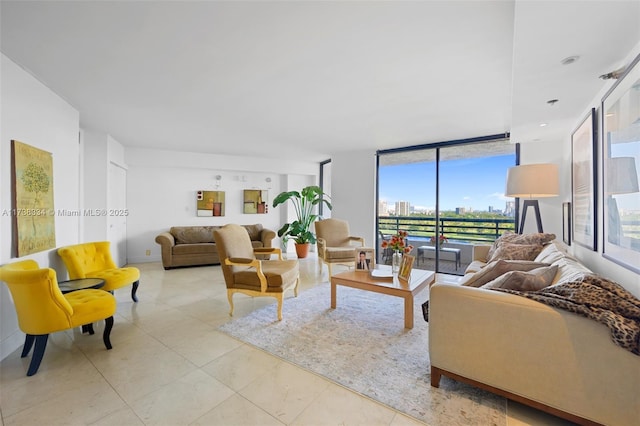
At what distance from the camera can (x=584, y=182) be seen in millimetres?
2676

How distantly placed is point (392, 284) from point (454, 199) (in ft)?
9.68

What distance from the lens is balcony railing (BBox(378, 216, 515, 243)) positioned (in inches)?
193

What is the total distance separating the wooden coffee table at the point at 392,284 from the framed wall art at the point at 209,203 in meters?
4.52

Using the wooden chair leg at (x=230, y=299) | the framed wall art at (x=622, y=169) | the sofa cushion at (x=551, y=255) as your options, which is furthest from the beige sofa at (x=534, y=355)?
the wooden chair leg at (x=230, y=299)

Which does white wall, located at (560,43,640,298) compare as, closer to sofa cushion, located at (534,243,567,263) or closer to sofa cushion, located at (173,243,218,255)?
sofa cushion, located at (534,243,567,263)

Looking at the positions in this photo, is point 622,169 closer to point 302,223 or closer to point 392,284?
point 392,284

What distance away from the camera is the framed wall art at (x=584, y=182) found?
92.7 inches

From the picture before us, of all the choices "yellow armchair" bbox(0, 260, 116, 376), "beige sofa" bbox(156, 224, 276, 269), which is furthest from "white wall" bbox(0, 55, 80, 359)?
"beige sofa" bbox(156, 224, 276, 269)

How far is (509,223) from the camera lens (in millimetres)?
4738

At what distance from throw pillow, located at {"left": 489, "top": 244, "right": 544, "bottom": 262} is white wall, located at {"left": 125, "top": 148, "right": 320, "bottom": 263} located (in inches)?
209

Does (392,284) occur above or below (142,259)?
above

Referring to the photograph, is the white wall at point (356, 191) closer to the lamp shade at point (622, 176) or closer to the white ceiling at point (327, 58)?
the white ceiling at point (327, 58)

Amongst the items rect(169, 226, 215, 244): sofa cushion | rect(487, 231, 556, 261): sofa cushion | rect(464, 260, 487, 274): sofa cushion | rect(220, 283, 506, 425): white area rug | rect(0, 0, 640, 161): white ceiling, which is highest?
rect(0, 0, 640, 161): white ceiling

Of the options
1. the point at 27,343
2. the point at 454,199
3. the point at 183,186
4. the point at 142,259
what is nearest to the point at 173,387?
the point at 27,343
